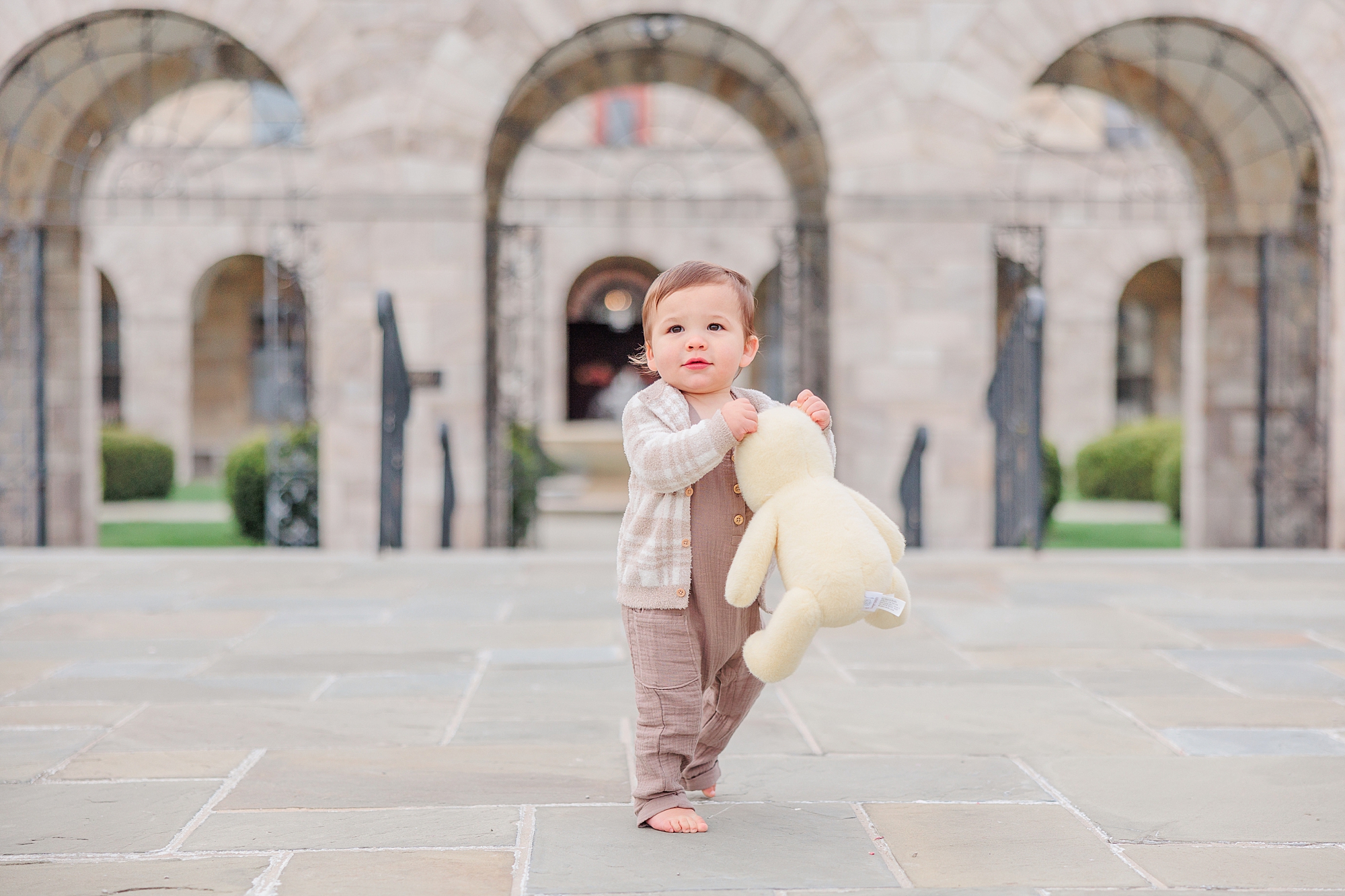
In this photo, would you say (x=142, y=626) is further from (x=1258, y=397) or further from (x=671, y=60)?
(x=1258, y=397)

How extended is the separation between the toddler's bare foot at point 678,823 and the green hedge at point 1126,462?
45.9 ft

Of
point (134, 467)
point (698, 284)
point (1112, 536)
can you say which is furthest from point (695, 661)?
point (134, 467)

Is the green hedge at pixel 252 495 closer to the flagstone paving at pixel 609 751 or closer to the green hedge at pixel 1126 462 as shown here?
the flagstone paving at pixel 609 751

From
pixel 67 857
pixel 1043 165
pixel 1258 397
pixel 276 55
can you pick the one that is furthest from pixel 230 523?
pixel 1043 165

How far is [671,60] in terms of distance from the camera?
35.4 feet

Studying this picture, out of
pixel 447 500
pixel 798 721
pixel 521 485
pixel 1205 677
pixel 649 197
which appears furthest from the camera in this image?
pixel 649 197

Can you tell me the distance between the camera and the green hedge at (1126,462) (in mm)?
16016

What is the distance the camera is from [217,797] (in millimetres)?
3170

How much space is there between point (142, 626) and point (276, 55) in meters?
5.05

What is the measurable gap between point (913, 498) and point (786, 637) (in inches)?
244

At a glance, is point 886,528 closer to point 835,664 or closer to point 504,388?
point 835,664

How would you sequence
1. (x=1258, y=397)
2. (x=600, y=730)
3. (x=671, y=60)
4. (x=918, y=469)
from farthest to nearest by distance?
1. (x=671, y=60)
2. (x=1258, y=397)
3. (x=918, y=469)
4. (x=600, y=730)

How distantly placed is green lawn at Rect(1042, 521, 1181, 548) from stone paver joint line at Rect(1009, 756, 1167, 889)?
8499 mm

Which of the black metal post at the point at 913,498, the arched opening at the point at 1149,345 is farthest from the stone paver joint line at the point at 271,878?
the arched opening at the point at 1149,345
